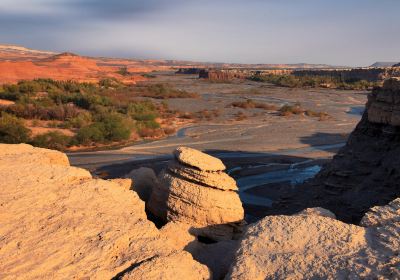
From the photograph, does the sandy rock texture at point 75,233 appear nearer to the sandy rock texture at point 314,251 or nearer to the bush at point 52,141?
the sandy rock texture at point 314,251

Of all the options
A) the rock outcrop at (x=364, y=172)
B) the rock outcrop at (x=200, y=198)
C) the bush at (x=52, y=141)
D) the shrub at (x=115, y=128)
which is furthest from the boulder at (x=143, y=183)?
the shrub at (x=115, y=128)

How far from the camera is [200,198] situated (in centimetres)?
657

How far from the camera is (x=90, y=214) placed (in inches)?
200

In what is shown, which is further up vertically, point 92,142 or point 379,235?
point 379,235

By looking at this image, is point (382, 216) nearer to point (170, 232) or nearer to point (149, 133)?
point (170, 232)

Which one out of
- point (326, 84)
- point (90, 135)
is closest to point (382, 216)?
point (90, 135)

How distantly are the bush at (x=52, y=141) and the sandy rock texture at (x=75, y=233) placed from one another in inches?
573

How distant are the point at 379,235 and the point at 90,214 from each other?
3.42 m

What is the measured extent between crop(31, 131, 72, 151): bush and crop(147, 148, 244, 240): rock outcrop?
48.0 ft

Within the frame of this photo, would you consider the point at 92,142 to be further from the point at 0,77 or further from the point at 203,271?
the point at 0,77

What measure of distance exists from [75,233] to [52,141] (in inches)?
666

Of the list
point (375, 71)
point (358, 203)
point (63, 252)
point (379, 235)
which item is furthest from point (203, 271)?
point (375, 71)

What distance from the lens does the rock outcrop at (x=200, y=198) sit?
6566 millimetres

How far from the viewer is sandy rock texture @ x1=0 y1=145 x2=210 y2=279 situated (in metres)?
4.11
